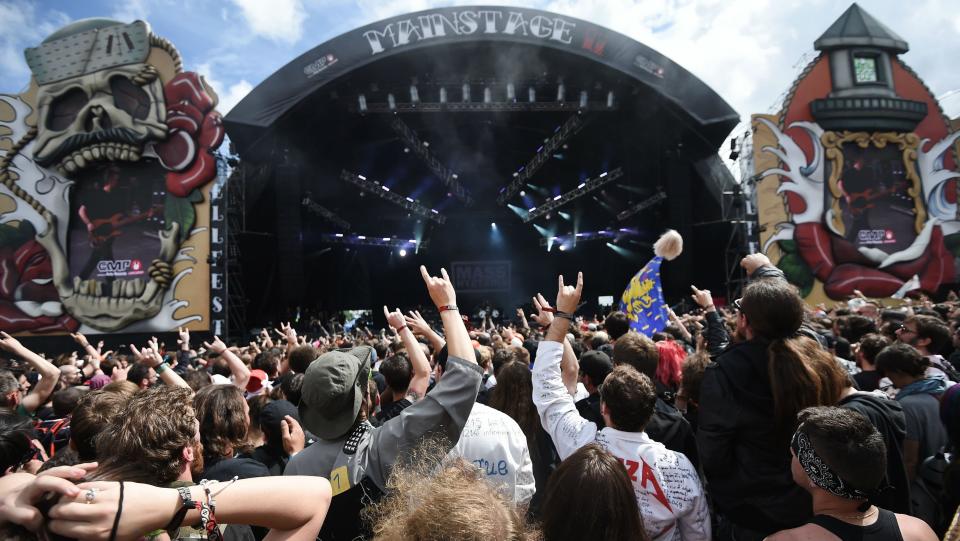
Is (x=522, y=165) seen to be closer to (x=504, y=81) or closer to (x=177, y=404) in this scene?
(x=504, y=81)

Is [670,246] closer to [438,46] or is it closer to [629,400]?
[629,400]

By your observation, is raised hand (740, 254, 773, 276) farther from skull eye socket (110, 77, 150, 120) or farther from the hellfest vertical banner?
skull eye socket (110, 77, 150, 120)

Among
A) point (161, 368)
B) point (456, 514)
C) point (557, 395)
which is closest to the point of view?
point (456, 514)

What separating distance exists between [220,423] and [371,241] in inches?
799

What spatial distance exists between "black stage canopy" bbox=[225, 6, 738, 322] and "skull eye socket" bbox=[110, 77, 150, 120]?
3262 millimetres

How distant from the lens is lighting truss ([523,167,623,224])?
17.4m

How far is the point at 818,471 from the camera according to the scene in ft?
5.24

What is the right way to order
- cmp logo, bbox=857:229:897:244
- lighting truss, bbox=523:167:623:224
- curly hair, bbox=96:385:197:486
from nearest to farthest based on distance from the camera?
curly hair, bbox=96:385:197:486, cmp logo, bbox=857:229:897:244, lighting truss, bbox=523:167:623:224

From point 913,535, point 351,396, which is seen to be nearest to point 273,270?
point 351,396

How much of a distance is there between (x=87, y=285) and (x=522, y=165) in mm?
14135

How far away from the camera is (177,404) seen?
1.57m

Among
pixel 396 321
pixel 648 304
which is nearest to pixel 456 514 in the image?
pixel 396 321

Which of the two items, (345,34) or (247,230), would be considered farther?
(247,230)

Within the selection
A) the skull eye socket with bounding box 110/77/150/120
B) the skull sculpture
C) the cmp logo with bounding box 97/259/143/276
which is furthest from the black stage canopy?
the skull eye socket with bounding box 110/77/150/120
